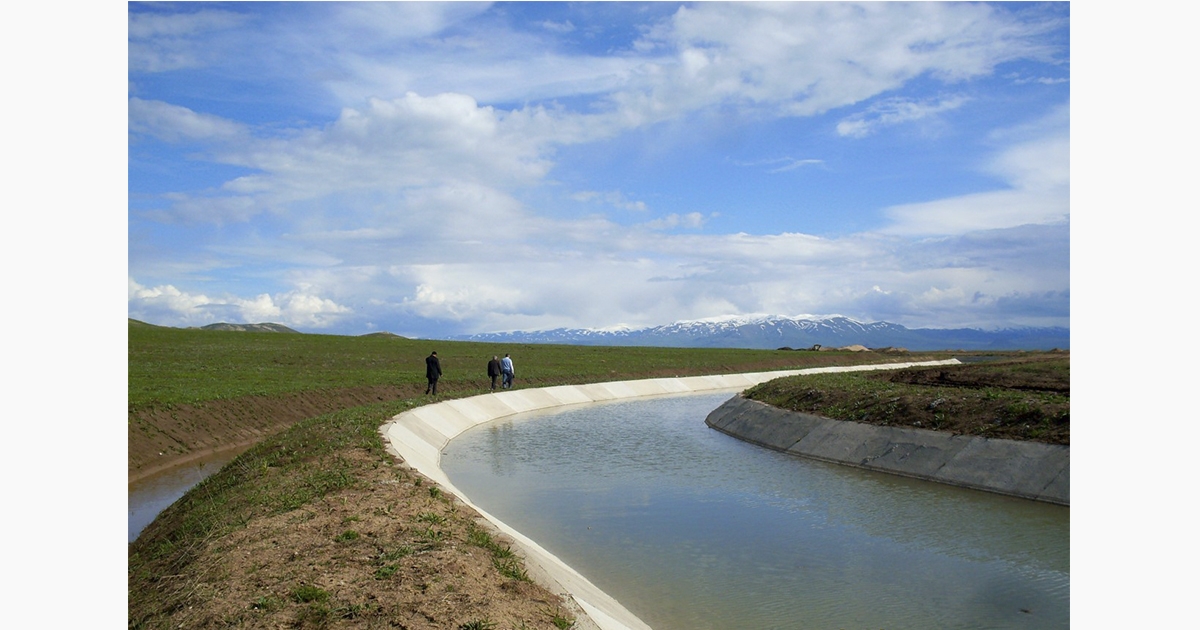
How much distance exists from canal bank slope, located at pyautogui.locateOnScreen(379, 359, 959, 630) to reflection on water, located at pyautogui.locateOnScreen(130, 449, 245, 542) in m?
5.94

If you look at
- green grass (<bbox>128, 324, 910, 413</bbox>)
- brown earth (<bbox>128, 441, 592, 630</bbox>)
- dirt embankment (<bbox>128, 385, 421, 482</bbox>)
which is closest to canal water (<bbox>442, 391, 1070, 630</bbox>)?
brown earth (<bbox>128, 441, 592, 630</bbox>)

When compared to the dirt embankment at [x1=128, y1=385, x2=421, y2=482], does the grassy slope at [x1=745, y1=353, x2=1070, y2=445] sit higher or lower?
higher

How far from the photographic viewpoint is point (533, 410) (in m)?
47.2

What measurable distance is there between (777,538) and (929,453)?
33.3 ft

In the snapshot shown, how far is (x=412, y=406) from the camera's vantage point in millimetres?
35125

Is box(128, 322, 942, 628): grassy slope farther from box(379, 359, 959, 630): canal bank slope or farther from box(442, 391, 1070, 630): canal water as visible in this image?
box(442, 391, 1070, 630): canal water

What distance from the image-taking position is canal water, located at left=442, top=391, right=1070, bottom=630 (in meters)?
12.3

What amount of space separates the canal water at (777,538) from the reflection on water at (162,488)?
8.05 m

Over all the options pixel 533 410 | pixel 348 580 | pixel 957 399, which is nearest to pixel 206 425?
pixel 533 410

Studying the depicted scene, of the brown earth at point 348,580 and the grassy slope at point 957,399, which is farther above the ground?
the grassy slope at point 957,399

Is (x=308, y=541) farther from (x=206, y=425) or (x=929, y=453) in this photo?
(x=206, y=425)

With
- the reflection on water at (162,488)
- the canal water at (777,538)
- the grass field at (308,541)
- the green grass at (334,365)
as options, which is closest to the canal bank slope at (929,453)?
the canal water at (777,538)

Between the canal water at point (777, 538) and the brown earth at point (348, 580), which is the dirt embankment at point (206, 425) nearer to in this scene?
the canal water at point (777, 538)

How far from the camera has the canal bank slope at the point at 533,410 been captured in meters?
11.4
